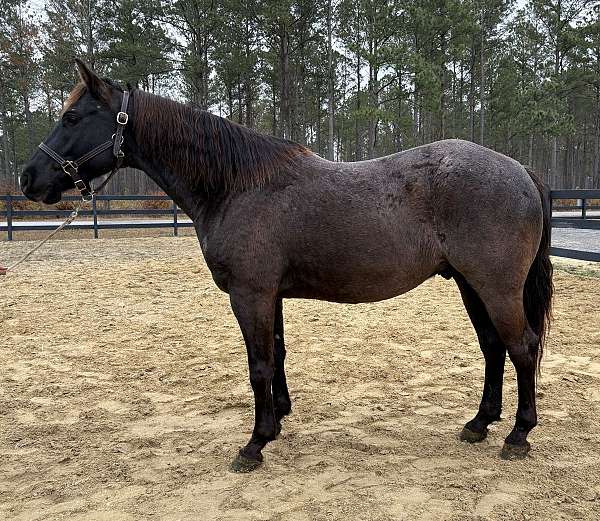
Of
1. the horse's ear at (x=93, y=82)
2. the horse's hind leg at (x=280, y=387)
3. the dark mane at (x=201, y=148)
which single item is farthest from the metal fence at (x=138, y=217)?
the horse's ear at (x=93, y=82)

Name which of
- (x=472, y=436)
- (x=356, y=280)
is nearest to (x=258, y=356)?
(x=356, y=280)

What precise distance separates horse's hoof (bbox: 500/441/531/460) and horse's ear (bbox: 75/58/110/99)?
3123mm

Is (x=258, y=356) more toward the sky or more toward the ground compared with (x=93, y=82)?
more toward the ground

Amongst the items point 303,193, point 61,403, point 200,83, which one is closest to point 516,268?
point 303,193

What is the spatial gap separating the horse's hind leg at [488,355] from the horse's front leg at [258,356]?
1.24 metres

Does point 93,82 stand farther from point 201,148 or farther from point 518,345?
point 518,345

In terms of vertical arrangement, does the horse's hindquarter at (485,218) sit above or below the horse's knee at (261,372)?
above

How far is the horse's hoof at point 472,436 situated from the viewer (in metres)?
2.79

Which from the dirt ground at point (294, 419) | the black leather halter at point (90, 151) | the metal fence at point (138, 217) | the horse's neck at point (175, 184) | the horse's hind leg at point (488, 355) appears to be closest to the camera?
the dirt ground at point (294, 419)

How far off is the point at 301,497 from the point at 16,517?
1.34 m

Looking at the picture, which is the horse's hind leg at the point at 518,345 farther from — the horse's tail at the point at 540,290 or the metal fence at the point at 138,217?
the metal fence at the point at 138,217

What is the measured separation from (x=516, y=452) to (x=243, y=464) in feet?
5.14

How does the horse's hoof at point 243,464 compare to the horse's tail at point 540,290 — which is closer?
the horse's hoof at point 243,464

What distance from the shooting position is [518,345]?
2.57 m
